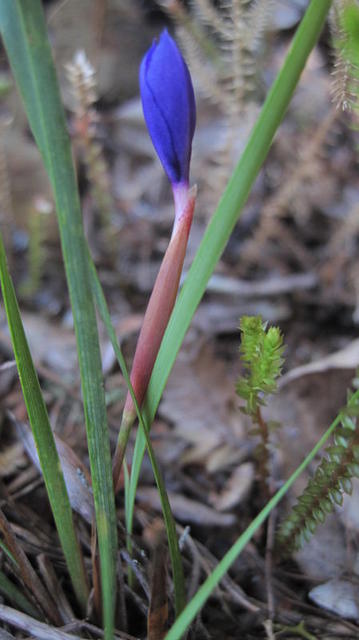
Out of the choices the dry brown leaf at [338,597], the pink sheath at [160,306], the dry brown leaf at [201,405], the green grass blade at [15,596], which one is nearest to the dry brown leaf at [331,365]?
the dry brown leaf at [201,405]

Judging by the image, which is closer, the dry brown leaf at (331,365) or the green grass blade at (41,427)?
the green grass blade at (41,427)

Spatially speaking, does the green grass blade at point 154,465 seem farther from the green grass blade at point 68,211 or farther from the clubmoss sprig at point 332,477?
the clubmoss sprig at point 332,477

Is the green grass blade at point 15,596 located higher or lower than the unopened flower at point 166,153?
lower

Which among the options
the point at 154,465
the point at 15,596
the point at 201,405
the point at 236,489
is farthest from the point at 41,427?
the point at 201,405

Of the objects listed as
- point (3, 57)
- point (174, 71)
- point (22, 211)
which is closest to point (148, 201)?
point (22, 211)

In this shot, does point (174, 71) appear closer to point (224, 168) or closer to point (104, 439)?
point (104, 439)
